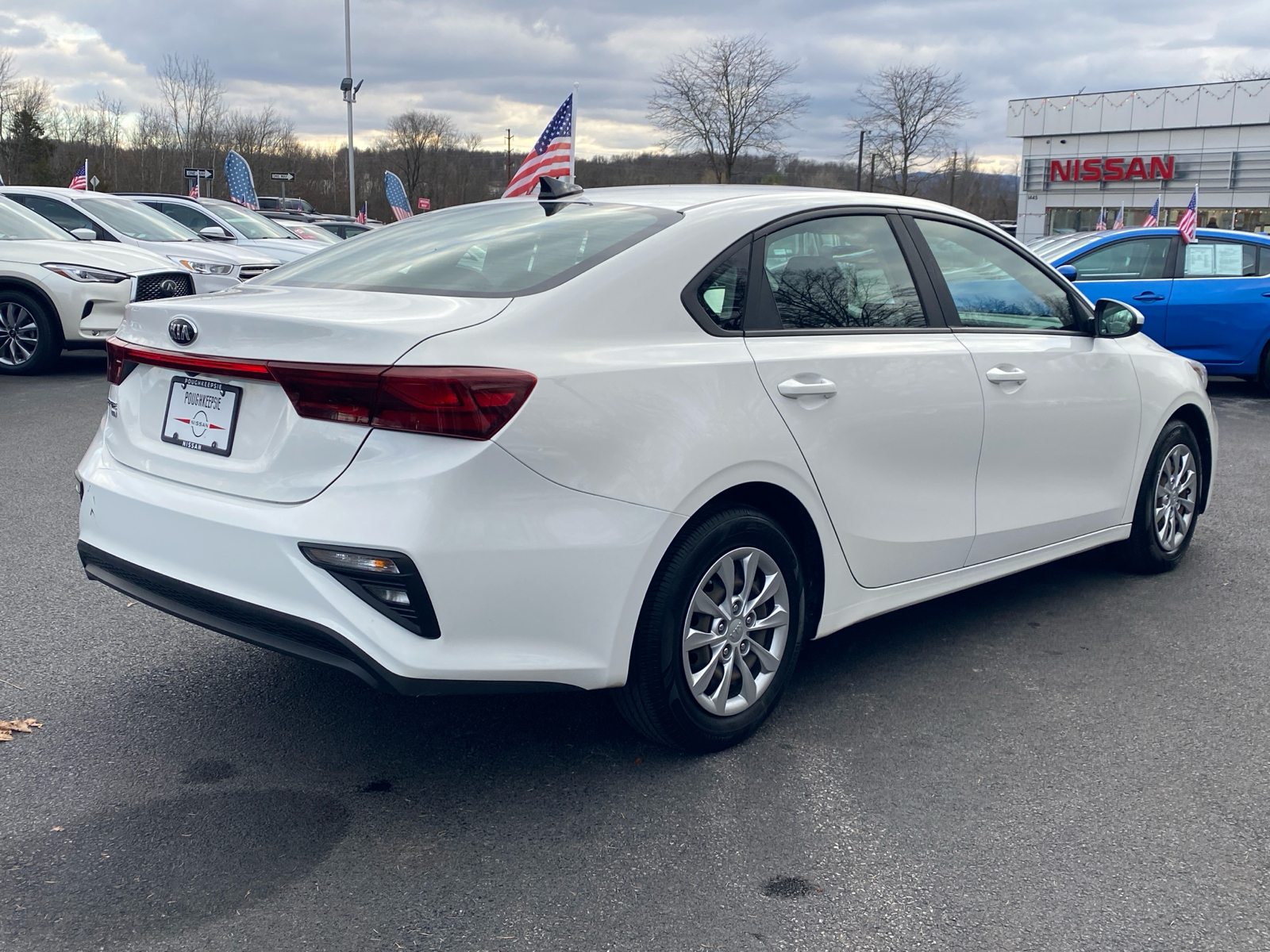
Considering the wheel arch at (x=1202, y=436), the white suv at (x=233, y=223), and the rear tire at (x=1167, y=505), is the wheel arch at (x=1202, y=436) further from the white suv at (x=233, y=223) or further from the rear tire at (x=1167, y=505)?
the white suv at (x=233, y=223)

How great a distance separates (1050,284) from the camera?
14.9ft

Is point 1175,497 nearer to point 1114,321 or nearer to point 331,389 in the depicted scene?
point 1114,321

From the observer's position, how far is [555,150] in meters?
11.6

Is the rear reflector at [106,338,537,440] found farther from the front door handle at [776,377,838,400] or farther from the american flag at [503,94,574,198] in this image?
the american flag at [503,94,574,198]

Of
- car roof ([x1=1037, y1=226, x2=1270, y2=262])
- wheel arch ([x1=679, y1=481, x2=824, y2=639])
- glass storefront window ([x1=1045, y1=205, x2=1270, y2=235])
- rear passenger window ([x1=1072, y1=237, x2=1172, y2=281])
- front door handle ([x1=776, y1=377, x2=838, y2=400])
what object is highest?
glass storefront window ([x1=1045, y1=205, x2=1270, y2=235])

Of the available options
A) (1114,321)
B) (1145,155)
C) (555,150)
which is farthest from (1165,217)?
(1114,321)

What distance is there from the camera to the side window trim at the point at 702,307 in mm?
3180

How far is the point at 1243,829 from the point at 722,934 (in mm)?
1429

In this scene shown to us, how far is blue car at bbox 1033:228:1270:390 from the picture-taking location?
1084 cm

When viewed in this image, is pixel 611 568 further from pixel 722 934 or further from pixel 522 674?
pixel 722 934

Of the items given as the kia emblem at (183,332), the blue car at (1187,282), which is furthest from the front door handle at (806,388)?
the blue car at (1187,282)

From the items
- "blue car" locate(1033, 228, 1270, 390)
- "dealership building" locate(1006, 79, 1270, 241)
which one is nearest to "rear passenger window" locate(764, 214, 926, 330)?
"blue car" locate(1033, 228, 1270, 390)

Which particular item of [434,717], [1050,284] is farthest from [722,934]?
[1050,284]

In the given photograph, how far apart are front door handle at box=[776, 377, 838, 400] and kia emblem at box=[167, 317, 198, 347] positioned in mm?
1561
